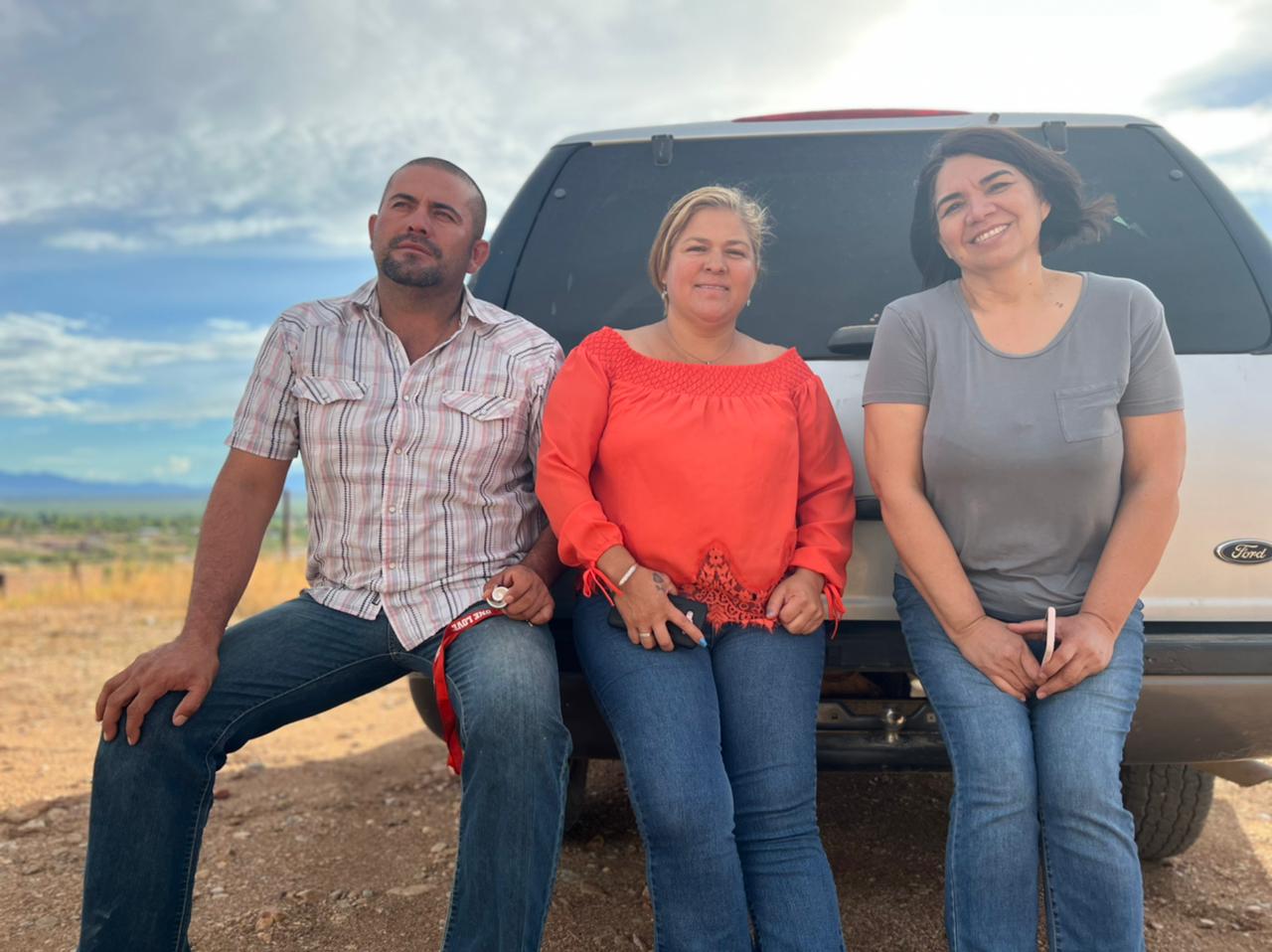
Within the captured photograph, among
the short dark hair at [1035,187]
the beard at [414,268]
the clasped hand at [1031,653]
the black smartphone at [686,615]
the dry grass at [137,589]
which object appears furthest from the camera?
the dry grass at [137,589]

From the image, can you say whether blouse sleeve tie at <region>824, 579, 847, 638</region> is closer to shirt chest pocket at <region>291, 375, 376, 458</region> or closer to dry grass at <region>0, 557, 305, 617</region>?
shirt chest pocket at <region>291, 375, 376, 458</region>

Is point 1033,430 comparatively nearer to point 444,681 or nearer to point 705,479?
point 705,479

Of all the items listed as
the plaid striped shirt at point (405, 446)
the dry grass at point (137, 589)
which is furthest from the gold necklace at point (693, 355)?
the dry grass at point (137, 589)

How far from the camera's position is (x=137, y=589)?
11.7 metres

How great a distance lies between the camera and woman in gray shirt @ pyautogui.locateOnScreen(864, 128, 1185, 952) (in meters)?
1.85

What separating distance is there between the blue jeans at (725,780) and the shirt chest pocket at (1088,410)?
2.21ft

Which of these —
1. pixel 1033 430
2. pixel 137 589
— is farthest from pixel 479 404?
pixel 137 589

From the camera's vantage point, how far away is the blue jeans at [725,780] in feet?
6.14

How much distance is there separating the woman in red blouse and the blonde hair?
0.4 inches

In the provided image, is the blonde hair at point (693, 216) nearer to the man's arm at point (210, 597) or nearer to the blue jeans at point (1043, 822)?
the man's arm at point (210, 597)

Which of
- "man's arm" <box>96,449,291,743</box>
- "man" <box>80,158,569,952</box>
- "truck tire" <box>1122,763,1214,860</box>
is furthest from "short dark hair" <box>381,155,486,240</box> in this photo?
"truck tire" <box>1122,763,1214,860</box>

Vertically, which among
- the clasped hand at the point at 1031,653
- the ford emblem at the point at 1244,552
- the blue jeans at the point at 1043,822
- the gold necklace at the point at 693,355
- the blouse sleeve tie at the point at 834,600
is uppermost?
the gold necklace at the point at 693,355

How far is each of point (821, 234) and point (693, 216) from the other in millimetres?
404

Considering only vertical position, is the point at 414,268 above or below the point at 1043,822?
above
